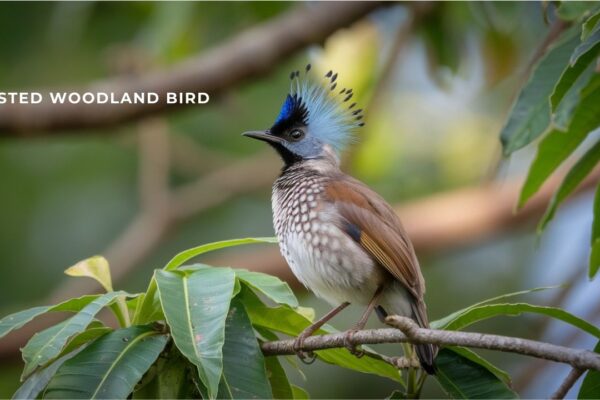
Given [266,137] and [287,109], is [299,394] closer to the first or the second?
[266,137]

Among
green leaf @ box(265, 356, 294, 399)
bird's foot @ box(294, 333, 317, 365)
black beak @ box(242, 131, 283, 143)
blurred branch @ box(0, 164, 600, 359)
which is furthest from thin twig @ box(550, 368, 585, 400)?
blurred branch @ box(0, 164, 600, 359)

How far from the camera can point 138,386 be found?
10.9ft

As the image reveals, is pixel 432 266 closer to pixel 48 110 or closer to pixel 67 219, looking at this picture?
pixel 67 219

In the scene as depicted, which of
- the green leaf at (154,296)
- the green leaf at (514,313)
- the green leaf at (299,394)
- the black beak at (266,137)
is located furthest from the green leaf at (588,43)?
the black beak at (266,137)

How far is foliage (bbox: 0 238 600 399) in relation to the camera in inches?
119

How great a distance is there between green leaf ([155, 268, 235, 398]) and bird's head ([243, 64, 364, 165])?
149 centimetres

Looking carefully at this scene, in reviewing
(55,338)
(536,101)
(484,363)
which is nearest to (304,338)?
(484,363)

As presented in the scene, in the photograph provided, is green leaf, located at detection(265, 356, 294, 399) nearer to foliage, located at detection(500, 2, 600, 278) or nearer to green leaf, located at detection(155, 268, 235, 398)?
green leaf, located at detection(155, 268, 235, 398)

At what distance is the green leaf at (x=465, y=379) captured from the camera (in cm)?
318

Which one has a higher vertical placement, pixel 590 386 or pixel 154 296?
pixel 154 296

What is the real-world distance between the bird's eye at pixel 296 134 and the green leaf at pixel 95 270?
148cm

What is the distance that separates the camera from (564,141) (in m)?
3.74

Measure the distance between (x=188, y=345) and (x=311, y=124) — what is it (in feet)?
6.63

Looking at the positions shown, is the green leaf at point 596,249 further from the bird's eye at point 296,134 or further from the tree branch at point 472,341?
the bird's eye at point 296,134
